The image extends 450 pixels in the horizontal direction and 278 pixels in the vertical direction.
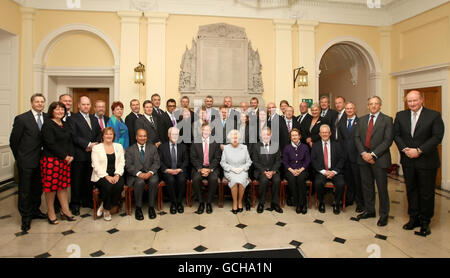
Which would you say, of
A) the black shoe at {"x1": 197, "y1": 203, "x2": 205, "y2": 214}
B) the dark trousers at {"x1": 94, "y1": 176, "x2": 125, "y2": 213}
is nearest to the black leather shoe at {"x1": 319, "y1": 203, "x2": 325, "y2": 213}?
the black shoe at {"x1": 197, "y1": 203, "x2": 205, "y2": 214}

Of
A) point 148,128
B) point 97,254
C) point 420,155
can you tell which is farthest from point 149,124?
point 420,155

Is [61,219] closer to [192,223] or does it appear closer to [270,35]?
[192,223]

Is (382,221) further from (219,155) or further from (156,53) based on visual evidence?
(156,53)

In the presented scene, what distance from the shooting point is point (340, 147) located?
464cm

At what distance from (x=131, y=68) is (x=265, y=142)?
4.18 meters

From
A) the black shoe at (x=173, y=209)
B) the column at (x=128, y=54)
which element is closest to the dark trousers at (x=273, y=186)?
the black shoe at (x=173, y=209)

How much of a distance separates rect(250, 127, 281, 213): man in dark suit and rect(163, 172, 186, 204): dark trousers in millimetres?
1281

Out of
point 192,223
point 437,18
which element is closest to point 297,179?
point 192,223

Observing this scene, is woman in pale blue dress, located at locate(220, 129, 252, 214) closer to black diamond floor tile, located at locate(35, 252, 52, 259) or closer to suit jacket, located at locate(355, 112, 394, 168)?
suit jacket, located at locate(355, 112, 394, 168)

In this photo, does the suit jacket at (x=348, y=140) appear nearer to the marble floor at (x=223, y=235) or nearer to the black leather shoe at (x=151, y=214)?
the marble floor at (x=223, y=235)

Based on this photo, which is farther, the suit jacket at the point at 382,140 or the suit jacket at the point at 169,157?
the suit jacket at the point at 169,157

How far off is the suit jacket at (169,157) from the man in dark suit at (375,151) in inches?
111

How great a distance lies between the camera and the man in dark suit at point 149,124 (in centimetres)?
483

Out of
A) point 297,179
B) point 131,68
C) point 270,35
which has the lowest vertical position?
point 297,179
